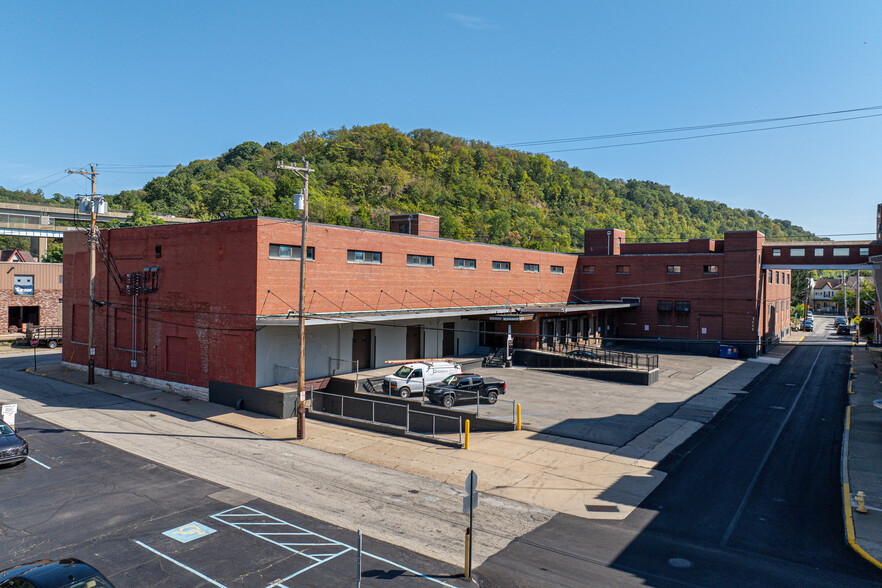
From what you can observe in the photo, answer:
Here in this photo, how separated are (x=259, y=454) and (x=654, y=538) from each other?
14.7 metres

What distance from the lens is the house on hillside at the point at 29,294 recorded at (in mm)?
54656

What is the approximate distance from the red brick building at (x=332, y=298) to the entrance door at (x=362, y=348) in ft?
0.27

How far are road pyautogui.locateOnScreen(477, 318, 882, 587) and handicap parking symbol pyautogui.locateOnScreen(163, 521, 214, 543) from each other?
7.39m

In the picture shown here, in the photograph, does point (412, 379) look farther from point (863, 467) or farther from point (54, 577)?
point (54, 577)

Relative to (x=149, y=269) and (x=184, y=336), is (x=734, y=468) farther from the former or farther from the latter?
(x=149, y=269)

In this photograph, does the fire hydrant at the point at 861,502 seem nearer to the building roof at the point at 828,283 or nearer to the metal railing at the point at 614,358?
the metal railing at the point at 614,358

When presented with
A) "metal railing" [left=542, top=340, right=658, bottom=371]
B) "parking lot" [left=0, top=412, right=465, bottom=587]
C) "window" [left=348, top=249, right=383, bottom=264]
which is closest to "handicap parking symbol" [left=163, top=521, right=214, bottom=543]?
"parking lot" [left=0, top=412, right=465, bottom=587]

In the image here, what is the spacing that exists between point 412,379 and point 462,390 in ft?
10.6

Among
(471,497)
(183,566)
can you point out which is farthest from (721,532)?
(183,566)

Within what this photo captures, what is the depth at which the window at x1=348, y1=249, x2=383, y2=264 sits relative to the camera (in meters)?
33.4

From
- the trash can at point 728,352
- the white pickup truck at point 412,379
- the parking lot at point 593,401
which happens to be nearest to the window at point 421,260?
the parking lot at point 593,401

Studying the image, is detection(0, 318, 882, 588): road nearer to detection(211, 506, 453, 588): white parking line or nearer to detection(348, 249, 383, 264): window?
detection(211, 506, 453, 588): white parking line

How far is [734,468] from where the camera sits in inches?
797

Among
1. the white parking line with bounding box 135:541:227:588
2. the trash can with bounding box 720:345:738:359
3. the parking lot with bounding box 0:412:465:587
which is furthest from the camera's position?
the trash can with bounding box 720:345:738:359
